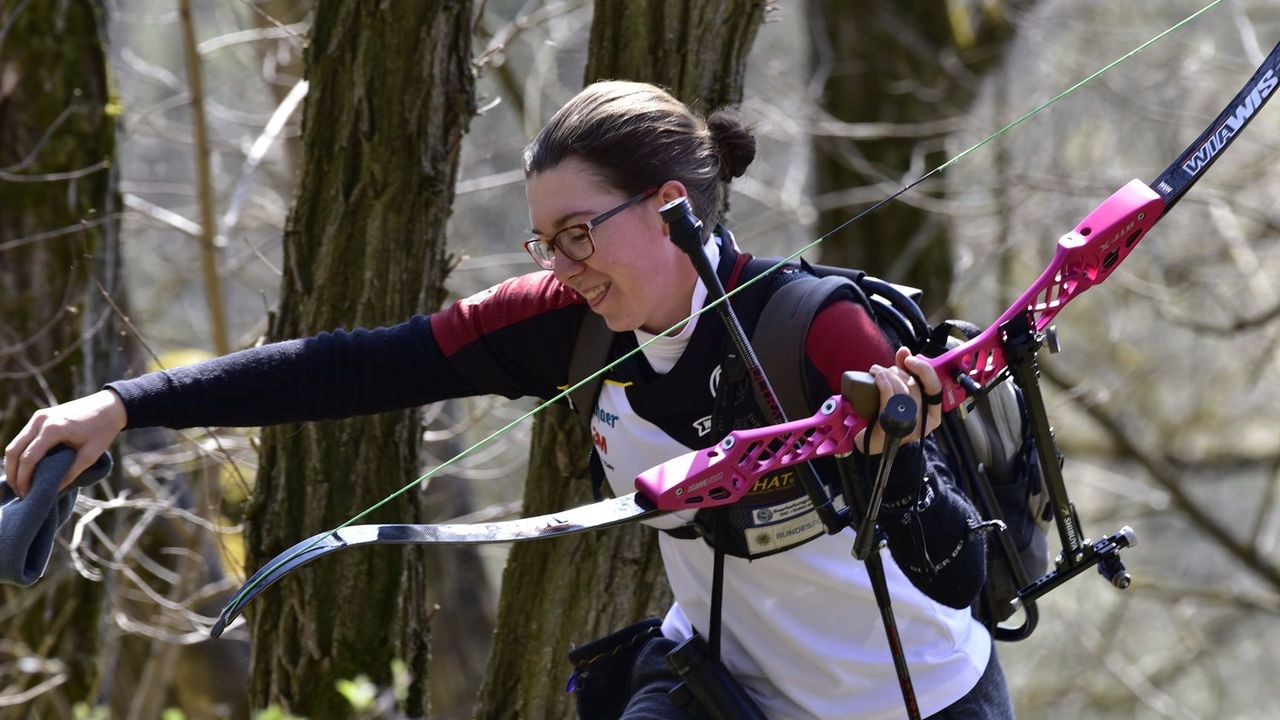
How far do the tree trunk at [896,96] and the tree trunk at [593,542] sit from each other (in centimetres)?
467

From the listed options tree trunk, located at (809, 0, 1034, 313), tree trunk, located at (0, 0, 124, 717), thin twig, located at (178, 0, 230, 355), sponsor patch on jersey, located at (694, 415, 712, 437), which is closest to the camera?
sponsor patch on jersey, located at (694, 415, 712, 437)

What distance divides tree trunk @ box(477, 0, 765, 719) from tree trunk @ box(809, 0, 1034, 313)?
184 inches

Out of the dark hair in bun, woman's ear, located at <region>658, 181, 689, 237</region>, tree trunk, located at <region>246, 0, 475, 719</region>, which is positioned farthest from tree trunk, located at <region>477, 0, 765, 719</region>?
woman's ear, located at <region>658, 181, 689, 237</region>

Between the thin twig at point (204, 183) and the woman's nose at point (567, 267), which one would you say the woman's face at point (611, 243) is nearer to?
the woman's nose at point (567, 267)

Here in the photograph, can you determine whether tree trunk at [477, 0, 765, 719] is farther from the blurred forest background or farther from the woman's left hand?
the woman's left hand

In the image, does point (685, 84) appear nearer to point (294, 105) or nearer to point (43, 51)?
point (294, 105)

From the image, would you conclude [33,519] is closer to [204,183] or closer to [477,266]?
[204,183]

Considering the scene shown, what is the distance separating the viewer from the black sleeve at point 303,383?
230cm

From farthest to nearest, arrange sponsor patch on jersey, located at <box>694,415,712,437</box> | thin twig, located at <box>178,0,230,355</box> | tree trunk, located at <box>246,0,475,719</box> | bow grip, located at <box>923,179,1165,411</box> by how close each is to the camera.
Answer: thin twig, located at <box>178,0,230,355</box>, tree trunk, located at <box>246,0,475,719</box>, sponsor patch on jersey, located at <box>694,415,712,437</box>, bow grip, located at <box>923,179,1165,411</box>

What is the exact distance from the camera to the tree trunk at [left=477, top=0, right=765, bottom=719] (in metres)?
3.50

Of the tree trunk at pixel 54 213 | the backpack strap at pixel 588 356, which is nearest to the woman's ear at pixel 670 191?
the backpack strap at pixel 588 356

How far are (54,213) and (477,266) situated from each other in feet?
6.36

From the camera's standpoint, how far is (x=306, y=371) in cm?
245

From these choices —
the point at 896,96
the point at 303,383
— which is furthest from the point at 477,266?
the point at 303,383
